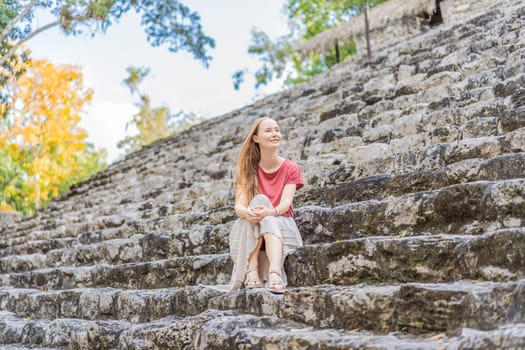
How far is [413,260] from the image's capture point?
2406 millimetres

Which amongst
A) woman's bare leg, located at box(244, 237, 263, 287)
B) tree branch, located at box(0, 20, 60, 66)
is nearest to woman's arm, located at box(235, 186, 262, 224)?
woman's bare leg, located at box(244, 237, 263, 287)

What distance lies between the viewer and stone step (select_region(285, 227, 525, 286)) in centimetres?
213

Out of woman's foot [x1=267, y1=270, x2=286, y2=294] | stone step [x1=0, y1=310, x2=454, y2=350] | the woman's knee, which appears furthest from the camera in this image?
the woman's knee

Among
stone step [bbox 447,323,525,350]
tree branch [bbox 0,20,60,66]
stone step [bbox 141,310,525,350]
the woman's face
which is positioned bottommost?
stone step [bbox 141,310,525,350]

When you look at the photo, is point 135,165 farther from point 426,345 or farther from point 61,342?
point 426,345

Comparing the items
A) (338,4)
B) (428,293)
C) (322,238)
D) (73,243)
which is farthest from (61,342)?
(338,4)

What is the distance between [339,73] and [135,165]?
130 inches

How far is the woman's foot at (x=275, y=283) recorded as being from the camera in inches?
107

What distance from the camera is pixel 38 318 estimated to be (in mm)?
4246

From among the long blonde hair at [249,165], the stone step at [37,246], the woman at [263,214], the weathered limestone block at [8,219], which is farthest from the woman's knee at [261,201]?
the weathered limestone block at [8,219]

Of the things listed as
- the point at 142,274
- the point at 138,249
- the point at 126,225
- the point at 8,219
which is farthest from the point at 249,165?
the point at 8,219

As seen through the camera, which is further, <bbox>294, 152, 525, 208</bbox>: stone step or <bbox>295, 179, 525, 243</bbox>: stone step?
<bbox>294, 152, 525, 208</bbox>: stone step

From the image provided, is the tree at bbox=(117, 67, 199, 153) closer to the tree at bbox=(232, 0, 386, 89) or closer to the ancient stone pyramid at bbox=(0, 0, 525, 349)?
the tree at bbox=(232, 0, 386, 89)

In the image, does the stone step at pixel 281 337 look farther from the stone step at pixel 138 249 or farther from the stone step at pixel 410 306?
the stone step at pixel 138 249
